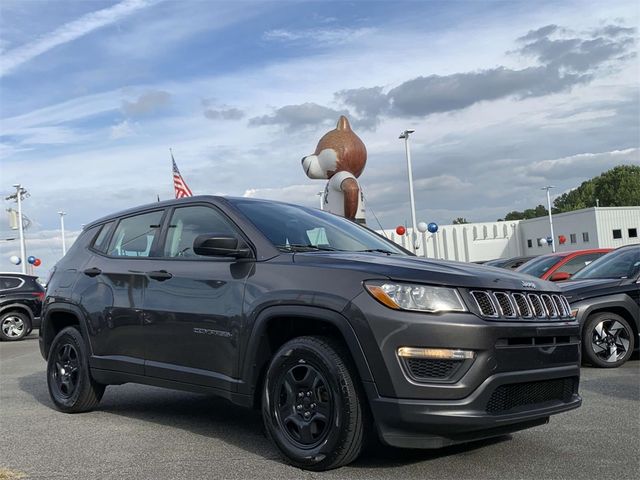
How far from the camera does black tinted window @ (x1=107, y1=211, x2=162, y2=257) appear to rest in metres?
5.98

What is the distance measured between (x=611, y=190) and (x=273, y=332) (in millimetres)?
92700

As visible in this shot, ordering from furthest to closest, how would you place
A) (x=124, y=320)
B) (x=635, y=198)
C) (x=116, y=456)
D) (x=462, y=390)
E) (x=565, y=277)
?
(x=635, y=198), (x=565, y=277), (x=124, y=320), (x=116, y=456), (x=462, y=390)

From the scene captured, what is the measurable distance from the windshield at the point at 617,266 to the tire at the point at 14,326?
13.6 metres

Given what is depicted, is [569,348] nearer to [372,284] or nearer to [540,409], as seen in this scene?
[540,409]

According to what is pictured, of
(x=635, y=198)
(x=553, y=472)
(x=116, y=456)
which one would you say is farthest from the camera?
(x=635, y=198)

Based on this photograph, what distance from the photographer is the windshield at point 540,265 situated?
1250 centimetres

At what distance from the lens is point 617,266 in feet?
30.8

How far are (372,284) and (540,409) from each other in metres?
1.25

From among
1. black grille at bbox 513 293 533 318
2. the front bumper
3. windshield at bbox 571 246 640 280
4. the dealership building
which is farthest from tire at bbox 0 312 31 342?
the dealership building

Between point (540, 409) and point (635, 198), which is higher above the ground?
point (635, 198)

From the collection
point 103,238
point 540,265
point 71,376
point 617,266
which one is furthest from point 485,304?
point 540,265

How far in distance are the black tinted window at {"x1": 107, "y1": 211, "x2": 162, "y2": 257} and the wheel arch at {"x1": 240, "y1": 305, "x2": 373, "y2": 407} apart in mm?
1639

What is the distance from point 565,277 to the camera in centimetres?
1024

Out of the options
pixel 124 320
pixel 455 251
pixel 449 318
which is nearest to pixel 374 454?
pixel 449 318
